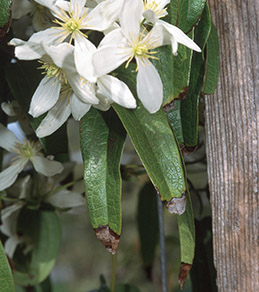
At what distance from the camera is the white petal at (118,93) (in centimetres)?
44

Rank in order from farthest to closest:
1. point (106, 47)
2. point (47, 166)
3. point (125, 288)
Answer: point (125, 288), point (47, 166), point (106, 47)

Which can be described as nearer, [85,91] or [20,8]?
[85,91]

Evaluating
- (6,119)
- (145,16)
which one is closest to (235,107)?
(145,16)

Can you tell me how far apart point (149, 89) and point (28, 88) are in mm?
229

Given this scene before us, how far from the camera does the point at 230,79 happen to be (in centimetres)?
55

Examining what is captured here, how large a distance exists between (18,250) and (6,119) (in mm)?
264

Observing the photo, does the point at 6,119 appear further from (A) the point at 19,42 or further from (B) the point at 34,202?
(A) the point at 19,42

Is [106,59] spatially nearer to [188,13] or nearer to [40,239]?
[188,13]

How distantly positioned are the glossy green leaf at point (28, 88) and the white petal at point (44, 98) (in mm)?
93

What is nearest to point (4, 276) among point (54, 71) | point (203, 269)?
point (54, 71)

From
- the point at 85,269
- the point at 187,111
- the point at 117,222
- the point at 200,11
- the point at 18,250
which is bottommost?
the point at 85,269

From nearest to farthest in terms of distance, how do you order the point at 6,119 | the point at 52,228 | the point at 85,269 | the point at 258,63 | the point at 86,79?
the point at 86,79
the point at 258,63
the point at 6,119
the point at 52,228
the point at 85,269

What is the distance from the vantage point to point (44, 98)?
50 cm

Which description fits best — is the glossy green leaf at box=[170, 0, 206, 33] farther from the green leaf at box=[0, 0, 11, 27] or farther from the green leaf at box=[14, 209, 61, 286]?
the green leaf at box=[14, 209, 61, 286]
